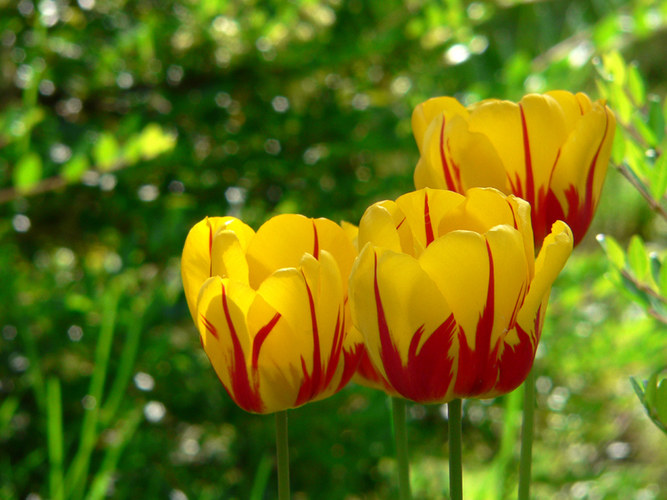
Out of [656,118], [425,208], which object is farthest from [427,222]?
[656,118]

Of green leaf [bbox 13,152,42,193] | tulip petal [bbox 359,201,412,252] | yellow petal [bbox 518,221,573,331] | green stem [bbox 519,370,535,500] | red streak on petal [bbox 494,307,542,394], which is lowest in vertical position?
green stem [bbox 519,370,535,500]

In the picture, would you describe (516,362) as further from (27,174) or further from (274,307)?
(27,174)

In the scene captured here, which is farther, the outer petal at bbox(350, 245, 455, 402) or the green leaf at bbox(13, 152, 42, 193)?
the green leaf at bbox(13, 152, 42, 193)

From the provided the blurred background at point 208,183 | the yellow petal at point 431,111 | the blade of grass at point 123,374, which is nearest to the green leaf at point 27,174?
the blurred background at point 208,183

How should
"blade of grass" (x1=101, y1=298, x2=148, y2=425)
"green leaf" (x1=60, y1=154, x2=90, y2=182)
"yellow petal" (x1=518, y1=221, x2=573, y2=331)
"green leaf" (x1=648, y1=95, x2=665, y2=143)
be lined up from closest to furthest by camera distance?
"yellow petal" (x1=518, y1=221, x2=573, y2=331)
"green leaf" (x1=648, y1=95, x2=665, y2=143)
"blade of grass" (x1=101, y1=298, x2=148, y2=425)
"green leaf" (x1=60, y1=154, x2=90, y2=182)

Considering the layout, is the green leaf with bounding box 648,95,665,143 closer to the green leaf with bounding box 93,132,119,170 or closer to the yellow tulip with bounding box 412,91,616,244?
the yellow tulip with bounding box 412,91,616,244

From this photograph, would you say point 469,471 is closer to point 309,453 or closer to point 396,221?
point 309,453

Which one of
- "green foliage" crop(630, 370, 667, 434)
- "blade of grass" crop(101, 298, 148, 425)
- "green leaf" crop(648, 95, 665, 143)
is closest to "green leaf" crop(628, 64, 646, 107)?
"green leaf" crop(648, 95, 665, 143)

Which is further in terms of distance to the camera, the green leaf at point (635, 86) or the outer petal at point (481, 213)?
the green leaf at point (635, 86)

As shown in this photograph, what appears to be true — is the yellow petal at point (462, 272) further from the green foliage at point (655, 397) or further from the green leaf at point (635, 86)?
the green leaf at point (635, 86)
